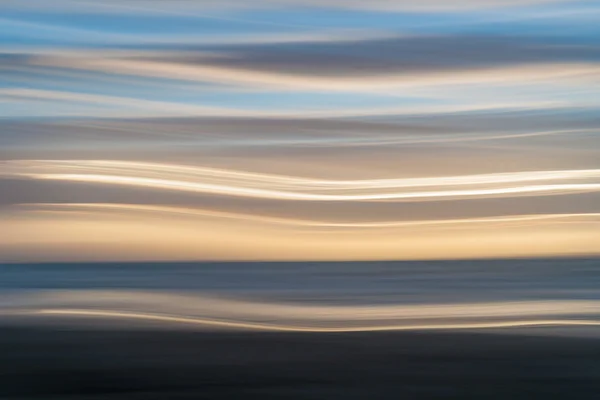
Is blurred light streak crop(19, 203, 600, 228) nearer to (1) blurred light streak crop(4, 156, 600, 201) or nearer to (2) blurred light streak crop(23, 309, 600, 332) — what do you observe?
(1) blurred light streak crop(4, 156, 600, 201)

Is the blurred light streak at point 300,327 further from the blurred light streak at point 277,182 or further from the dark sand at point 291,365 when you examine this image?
the blurred light streak at point 277,182

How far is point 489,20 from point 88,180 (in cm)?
111

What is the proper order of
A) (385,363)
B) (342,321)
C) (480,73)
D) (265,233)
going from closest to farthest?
1. (385,363)
2. (342,321)
3. (265,233)
4. (480,73)

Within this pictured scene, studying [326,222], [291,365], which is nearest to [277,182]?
[326,222]

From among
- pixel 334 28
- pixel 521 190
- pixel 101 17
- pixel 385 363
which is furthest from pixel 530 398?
pixel 101 17

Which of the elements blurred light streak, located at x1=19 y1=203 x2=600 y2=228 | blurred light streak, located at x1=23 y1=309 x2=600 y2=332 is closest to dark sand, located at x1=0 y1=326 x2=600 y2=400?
blurred light streak, located at x1=23 y1=309 x2=600 y2=332

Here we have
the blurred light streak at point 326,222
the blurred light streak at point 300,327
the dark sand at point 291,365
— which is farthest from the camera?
the blurred light streak at point 326,222

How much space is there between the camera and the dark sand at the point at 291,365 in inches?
75.4

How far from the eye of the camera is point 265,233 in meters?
2.29

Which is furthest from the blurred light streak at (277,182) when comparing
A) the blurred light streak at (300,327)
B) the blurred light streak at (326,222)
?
the blurred light streak at (300,327)

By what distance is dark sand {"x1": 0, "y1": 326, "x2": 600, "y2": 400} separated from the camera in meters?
1.92

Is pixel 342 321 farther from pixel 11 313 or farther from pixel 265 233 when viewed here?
pixel 11 313

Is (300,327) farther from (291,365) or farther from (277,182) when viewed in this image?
(277,182)

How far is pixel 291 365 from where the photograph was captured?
2.01m
